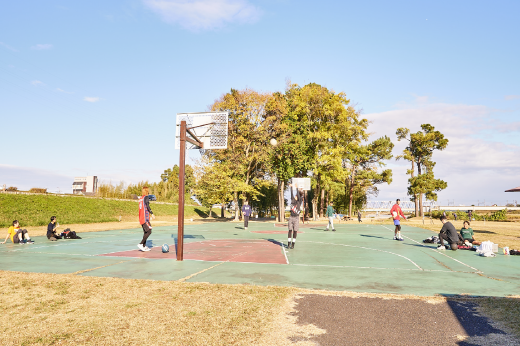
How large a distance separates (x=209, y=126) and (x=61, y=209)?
967 inches

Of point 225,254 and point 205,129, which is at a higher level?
point 205,129

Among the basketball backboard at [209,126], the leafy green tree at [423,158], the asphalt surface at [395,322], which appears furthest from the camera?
the leafy green tree at [423,158]

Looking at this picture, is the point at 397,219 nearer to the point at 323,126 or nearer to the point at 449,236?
the point at 449,236

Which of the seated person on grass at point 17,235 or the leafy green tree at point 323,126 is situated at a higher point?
Answer: the leafy green tree at point 323,126

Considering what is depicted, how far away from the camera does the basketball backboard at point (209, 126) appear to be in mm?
12220

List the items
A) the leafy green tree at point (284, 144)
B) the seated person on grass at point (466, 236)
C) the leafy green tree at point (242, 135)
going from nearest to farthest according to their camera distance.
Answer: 1. the seated person on grass at point (466, 236)
2. the leafy green tree at point (284, 144)
3. the leafy green tree at point (242, 135)

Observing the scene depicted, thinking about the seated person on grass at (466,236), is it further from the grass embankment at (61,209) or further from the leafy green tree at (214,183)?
the grass embankment at (61,209)

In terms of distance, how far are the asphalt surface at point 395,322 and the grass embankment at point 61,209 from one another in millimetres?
26171

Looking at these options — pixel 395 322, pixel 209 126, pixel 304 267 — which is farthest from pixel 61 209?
pixel 395 322

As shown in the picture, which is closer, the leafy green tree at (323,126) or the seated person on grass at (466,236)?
the seated person on grass at (466,236)

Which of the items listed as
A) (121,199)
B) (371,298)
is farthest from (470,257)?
(121,199)

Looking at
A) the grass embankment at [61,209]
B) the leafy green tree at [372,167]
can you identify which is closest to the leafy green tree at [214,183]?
the grass embankment at [61,209]

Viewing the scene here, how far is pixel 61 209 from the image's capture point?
31.0 m

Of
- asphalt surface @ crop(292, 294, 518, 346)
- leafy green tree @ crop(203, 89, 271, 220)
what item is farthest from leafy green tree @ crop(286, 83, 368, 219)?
asphalt surface @ crop(292, 294, 518, 346)
